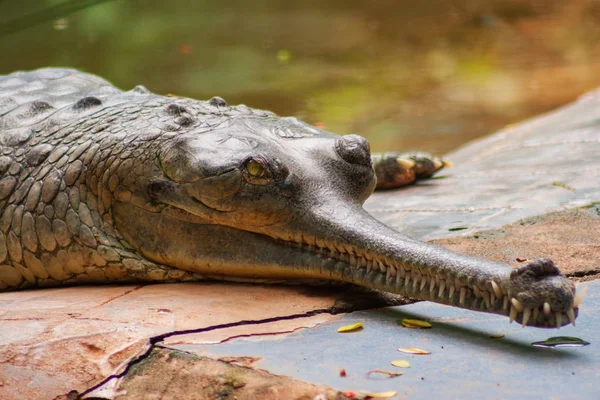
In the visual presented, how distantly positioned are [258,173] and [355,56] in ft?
35.5

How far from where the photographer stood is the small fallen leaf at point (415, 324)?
3.12 metres

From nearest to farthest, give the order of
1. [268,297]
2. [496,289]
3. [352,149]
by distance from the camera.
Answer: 1. [496,289]
2. [268,297]
3. [352,149]

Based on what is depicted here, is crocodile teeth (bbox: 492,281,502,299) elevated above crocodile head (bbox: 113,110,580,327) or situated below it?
below

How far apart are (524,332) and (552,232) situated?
1.51m

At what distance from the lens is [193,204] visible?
12.2ft

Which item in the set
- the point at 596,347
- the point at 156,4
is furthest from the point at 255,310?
the point at 156,4

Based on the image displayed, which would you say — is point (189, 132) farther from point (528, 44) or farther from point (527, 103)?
point (528, 44)

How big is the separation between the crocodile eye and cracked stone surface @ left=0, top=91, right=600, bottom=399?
49 centimetres

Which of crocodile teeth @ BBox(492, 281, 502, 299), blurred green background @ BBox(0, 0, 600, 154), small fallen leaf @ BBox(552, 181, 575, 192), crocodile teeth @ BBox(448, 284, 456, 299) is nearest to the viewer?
crocodile teeth @ BBox(492, 281, 502, 299)

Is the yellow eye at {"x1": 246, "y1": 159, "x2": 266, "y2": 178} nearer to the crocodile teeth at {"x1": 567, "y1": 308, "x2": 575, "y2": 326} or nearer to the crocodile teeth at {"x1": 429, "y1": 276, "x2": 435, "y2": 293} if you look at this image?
the crocodile teeth at {"x1": 429, "y1": 276, "x2": 435, "y2": 293}

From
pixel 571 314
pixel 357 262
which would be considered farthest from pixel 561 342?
pixel 357 262

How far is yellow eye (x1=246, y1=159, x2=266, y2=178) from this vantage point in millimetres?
3613

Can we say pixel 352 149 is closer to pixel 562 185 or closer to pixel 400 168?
pixel 562 185

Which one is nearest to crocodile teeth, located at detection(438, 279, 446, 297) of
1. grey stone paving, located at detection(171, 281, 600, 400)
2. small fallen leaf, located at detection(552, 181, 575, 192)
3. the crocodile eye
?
grey stone paving, located at detection(171, 281, 600, 400)
